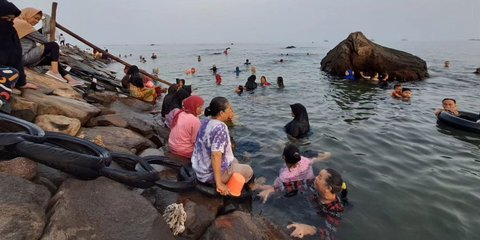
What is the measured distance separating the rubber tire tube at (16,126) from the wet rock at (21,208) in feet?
4.10

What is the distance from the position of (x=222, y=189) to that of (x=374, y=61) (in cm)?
2532

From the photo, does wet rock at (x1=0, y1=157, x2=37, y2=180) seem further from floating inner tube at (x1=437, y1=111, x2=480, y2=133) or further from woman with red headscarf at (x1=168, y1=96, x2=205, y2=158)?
floating inner tube at (x1=437, y1=111, x2=480, y2=133)

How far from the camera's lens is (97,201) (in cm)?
430

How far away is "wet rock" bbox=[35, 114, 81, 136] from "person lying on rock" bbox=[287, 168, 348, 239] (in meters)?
5.11

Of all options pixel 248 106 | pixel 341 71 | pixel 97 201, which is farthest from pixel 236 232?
pixel 341 71

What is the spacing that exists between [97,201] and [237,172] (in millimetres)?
2883

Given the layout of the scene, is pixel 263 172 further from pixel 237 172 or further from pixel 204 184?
pixel 204 184

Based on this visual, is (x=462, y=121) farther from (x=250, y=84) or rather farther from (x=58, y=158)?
(x=58, y=158)

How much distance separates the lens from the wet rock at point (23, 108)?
21.2 ft

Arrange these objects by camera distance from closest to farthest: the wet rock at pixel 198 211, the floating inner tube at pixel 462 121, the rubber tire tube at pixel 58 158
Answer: the rubber tire tube at pixel 58 158 < the wet rock at pixel 198 211 < the floating inner tube at pixel 462 121

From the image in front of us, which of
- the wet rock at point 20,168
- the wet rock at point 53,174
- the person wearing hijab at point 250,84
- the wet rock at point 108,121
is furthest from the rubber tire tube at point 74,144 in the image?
the person wearing hijab at point 250,84

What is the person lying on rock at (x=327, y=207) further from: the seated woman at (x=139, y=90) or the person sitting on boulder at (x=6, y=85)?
the seated woman at (x=139, y=90)

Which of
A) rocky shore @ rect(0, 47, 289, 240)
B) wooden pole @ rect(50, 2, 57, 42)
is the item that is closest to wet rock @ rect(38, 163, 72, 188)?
rocky shore @ rect(0, 47, 289, 240)

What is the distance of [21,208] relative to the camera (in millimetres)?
3670
